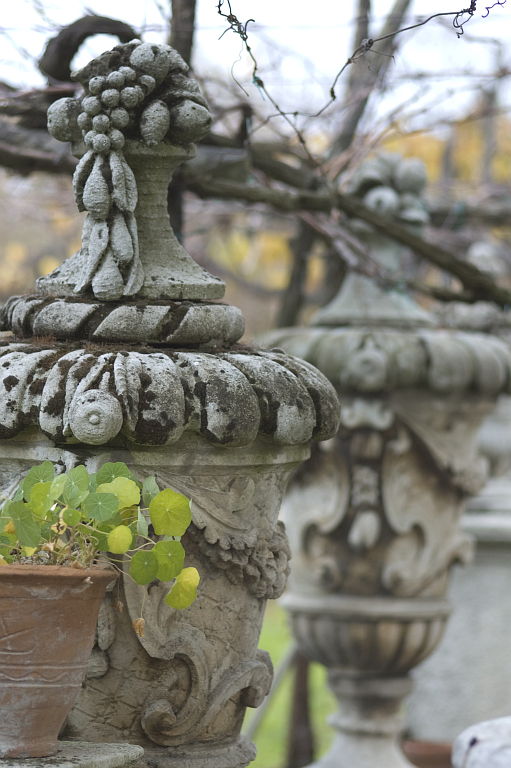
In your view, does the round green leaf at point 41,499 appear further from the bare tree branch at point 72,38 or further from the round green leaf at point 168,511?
the bare tree branch at point 72,38

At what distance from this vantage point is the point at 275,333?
12.9 ft

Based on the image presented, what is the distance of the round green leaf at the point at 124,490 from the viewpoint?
5.47 ft

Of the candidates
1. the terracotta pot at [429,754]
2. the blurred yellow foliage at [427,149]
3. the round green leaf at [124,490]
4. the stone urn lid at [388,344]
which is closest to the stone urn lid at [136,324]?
the round green leaf at [124,490]

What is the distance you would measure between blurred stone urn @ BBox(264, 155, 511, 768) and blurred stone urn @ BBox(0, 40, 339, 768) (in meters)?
1.67

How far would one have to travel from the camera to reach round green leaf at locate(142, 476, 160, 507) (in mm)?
1766

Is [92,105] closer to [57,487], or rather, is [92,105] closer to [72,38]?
[57,487]

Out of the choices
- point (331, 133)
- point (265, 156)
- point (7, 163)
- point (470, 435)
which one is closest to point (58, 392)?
point (7, 163)

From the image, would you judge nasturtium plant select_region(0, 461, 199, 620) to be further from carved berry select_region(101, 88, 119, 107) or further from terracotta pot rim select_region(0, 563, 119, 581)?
carved berry select_region(101, 88, 119, 107)

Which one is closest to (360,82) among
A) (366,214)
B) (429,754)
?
(366,214)

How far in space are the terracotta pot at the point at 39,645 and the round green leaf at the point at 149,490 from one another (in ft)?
0.52

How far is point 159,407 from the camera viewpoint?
1.77 meters

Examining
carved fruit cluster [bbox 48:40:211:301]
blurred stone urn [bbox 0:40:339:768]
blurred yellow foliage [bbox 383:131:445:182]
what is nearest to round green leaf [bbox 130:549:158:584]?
blurred stone urn [bbox 0:40:339:768]

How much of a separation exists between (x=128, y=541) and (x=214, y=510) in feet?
1.09

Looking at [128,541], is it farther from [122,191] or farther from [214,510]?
[122,191]
